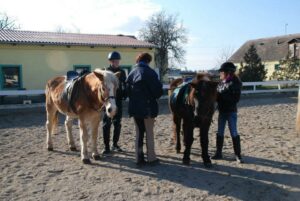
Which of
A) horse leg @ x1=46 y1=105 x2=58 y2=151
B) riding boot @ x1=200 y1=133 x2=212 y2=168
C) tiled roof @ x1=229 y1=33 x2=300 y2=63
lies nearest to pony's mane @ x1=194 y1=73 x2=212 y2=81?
riding boot @ x1=200 y1=133 x2=212 y2=168

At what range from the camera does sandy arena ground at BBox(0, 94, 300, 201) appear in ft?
15.4

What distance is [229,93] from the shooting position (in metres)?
5.93

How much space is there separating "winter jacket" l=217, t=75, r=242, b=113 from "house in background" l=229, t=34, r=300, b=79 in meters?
38.7

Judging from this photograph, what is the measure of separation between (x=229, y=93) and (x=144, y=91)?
1.46 m

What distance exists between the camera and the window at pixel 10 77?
19391 mm

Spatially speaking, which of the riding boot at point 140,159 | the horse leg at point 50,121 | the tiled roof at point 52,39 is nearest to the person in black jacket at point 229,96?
the riding boot at point 140,159

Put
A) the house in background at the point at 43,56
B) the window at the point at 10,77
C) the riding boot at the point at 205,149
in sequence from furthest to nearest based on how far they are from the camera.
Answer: the house in background at the point at 43,56, the window at the point at 10,77, the riding boot at the point at 205,149

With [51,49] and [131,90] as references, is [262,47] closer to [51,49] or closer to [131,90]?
[51,49]

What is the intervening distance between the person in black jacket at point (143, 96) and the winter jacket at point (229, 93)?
43.8 inches

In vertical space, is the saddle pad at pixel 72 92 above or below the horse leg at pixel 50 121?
above

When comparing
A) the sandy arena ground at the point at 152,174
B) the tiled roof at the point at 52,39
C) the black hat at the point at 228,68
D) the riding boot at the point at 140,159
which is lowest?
the sandy arena ground at the point at 152,174

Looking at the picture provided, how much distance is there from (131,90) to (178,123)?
4.90 feet

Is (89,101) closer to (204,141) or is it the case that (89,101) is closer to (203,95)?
(203,95)

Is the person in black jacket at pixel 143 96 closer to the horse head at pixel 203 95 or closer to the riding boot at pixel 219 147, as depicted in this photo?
the horse head at pixel 203 95
